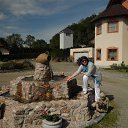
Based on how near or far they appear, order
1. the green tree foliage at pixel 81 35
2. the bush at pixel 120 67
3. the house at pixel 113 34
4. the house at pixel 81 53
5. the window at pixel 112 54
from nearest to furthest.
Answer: the bush at pixel 120 67 → the house at pixel 113 34 → the window at pixel 112 54 → the house at pixel 81 53 → the green tree foliage at pixel 81 35

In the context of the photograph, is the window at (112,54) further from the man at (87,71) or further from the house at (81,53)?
the man at (87,71)

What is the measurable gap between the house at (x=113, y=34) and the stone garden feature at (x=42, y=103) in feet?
67.8

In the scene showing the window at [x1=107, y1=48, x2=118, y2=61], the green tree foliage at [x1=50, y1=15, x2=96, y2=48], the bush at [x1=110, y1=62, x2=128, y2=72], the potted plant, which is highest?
the green tree foliage at [x1=50, y1=15, x2=96, y2=48]

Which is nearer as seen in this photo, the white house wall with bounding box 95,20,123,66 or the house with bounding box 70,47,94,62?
the white house wall with bounding box 95,20,123,66

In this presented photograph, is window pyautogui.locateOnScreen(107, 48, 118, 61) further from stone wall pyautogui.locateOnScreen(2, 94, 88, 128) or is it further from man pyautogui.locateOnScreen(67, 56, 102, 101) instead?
stone wall pyautogui.locateOnScreen(2, 94, 88, 128)

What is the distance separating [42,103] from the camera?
865cm

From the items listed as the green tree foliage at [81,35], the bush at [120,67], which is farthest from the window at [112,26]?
the green tree foliage at [81,35]

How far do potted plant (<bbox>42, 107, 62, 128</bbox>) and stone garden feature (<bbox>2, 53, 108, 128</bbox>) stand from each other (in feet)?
1.45

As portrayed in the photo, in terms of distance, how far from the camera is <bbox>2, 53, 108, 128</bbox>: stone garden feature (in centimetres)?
838

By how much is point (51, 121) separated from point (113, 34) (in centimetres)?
2413

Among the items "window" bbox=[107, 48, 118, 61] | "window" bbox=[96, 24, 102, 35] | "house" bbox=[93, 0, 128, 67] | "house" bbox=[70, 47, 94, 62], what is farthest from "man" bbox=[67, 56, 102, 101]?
"house" bbox=[70, 47, 94, 62]

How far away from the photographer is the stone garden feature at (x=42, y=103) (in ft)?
27.5

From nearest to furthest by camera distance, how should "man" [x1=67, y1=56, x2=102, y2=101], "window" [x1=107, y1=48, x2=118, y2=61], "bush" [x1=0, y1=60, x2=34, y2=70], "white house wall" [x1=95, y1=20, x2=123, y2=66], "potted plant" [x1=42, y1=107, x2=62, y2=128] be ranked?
1. "potted plant" [x1=42, y1=107, x2=62, y2=128]
2. "man" [x1=67, y1=56, x2=102, y2=101]
3. "bush" [x1=0, y1=60, x2=34, y2=70]
4. "white house wall" [x1=95, y1=20, x2=123, y2=66]
5. "window" [x1=107, y1=48, x2=118, y2=61]

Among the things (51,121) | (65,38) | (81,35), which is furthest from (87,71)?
(81,35)
